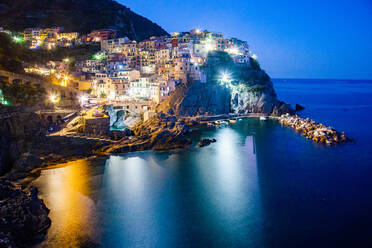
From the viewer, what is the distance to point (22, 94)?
963 inches

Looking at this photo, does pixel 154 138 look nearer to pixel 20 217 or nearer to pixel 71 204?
pixel 71 204

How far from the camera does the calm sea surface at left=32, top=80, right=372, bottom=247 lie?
11.4 m

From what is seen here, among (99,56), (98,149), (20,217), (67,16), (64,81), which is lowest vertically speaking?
(20,217)

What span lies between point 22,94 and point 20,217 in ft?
56.5

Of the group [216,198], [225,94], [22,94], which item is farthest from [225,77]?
[216,198]

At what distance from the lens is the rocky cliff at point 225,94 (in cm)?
3344

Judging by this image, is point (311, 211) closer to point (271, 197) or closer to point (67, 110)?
point (271, 197)

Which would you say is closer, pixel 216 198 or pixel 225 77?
pixel 216 198

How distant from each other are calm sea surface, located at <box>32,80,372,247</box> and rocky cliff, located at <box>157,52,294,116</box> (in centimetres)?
1127

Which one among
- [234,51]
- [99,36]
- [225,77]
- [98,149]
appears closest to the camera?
[98,149]

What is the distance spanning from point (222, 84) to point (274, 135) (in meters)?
13.0

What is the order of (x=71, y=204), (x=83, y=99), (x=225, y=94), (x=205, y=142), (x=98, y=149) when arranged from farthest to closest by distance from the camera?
(x=225, y=94)
(x=83, y=99)
(x=205, y=142)
(x=98, y=149)
(x=71, y=204)

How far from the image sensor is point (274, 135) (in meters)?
28.5

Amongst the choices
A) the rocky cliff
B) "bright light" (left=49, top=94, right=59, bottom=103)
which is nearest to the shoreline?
the rocky cliff
